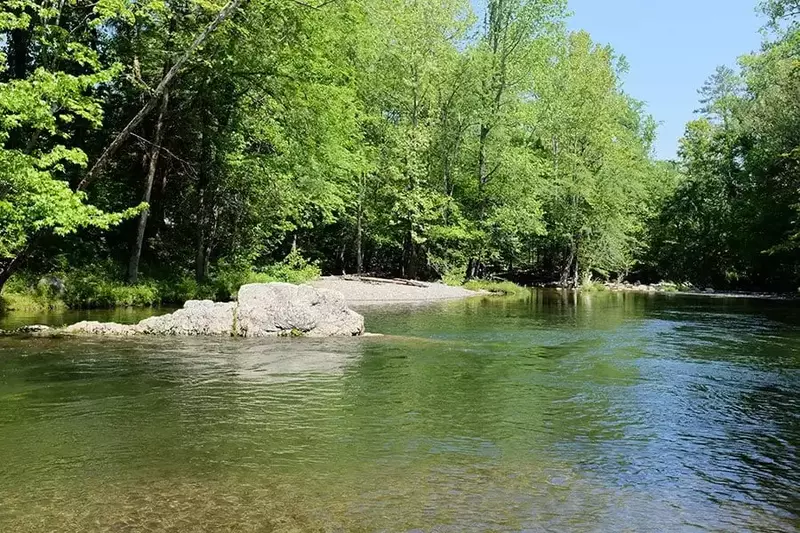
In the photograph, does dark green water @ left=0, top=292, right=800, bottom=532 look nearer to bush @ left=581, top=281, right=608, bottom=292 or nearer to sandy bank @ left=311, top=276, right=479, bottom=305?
sandy bank @ left=311, top=276, right=479, bottom=305

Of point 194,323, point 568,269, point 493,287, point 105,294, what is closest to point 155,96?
point 194,323

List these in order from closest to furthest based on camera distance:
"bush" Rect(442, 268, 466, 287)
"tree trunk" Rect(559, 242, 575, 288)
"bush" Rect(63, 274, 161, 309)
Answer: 1. "bush" Rect(63, 274, 161, 309)
2. "bush" Rect(442, 268, 466, 287)
3. "tree trunk" Rect(559, 242, 575, 288)

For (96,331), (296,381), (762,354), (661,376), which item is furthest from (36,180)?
(762,354)

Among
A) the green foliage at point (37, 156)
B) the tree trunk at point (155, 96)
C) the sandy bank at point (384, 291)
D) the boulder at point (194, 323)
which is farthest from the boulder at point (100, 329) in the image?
the sandy bank at point (384, 291)

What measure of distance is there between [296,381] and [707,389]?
286 inches

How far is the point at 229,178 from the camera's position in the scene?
2983cm

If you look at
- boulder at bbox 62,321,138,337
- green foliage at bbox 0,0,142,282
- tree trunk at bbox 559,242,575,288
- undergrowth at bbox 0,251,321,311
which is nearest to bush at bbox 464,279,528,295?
tree trunk at bbox 559,242,575,288

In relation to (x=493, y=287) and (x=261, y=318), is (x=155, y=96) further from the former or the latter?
(x=493, y=287)

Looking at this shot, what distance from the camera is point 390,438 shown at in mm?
8484

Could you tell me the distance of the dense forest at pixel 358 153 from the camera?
2164 cm

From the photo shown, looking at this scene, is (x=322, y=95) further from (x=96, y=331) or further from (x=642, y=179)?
(x=642, y=179)

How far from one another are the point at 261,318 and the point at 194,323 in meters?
1.76

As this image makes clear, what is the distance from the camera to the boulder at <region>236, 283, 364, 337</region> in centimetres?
1788

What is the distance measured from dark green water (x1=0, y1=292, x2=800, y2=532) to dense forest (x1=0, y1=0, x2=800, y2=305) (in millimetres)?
7021
